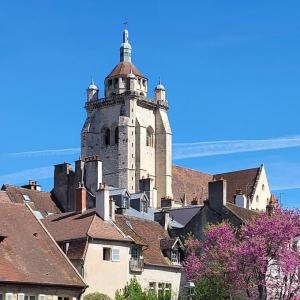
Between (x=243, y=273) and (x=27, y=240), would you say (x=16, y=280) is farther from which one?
(x=243, y=273)

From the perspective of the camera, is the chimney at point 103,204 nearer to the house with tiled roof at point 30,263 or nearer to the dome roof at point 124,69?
the house with tiled roof at point 30,263

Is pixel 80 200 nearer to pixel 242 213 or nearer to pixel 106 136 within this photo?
pixel 242 213

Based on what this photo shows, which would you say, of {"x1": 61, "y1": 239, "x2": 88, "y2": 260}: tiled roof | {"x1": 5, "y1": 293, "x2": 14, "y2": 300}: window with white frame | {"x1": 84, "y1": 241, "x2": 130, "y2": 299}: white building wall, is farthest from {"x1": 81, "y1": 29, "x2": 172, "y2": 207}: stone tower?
{"x1": 5, "y1": 293, "x2": 14, "y2": 300}: window with white frame

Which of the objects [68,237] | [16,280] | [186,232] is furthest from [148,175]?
[16,280]

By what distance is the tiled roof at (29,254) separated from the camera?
5028 cm

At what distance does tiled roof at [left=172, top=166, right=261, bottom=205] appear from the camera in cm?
13362

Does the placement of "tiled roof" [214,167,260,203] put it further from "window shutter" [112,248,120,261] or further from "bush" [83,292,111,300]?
"bush" [83,292,111,300]

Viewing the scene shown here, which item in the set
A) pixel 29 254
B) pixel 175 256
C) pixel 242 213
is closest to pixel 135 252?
pixel 175 256

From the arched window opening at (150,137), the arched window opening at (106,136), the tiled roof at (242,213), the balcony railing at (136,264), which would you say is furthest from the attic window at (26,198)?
the arched window opening at (150,137)

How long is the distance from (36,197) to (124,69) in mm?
64045

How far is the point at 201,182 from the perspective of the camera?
143m

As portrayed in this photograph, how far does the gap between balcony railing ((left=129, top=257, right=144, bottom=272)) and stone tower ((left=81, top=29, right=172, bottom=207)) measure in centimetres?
7524

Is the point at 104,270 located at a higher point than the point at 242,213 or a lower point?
lower

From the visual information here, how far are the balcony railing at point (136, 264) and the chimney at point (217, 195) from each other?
854 cm
